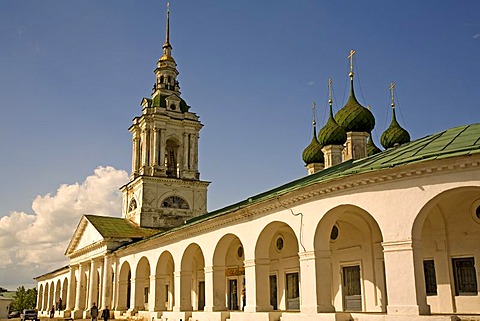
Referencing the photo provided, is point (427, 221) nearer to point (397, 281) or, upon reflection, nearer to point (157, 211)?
point (397, 281)

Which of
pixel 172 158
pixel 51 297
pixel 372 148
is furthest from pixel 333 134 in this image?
pixel 51 297

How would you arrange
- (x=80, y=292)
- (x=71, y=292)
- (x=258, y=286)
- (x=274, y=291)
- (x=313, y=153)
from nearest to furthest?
(x=258, y=286) → (x=274, y=291) → (x=313, y=153) → (x=80, y=292) → (x=71, y=292)

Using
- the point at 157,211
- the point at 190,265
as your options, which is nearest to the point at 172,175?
the point at 157,211

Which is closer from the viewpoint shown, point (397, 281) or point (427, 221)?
point (397, 281)

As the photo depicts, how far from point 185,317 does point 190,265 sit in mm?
2498

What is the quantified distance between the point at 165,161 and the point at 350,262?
2823cm

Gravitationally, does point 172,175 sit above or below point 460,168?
above

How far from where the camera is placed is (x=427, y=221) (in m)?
16.8

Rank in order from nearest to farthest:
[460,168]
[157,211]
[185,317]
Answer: [460,168] < [185,317] < [157,211]

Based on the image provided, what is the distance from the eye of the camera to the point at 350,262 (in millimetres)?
19000

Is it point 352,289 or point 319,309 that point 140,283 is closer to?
point 352,289

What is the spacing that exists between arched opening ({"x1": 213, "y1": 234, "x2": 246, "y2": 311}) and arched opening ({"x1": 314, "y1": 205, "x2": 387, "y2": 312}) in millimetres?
4557

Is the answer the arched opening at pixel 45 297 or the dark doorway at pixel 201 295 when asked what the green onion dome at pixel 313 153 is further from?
the arched opening at pixel 45 297

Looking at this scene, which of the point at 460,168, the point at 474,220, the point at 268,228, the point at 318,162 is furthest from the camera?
the point at 318,162
